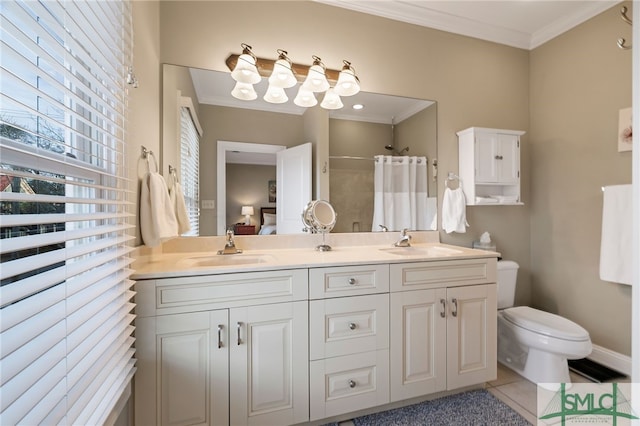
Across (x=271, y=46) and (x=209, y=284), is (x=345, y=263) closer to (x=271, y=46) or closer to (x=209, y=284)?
(x=209, y=284)

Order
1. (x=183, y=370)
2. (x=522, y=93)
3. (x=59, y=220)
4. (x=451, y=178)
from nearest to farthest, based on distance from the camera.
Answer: (x=59, y=220) < (x=183, y=370) < (x=451, y=178) < (x=522, y=93)

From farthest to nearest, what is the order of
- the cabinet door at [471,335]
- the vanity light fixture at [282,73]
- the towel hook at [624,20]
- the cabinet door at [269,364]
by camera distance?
the vanity light fixture at [282,73], the cabinet door at [471,335], the cabinet door at [269,364], the towel hook at [624,20]

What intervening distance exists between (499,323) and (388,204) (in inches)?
46.0

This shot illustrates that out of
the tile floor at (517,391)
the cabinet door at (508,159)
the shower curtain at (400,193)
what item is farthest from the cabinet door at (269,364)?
the cabinet door at (508,159)

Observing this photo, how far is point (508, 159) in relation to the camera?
2246mm

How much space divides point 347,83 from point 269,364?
5.63ft

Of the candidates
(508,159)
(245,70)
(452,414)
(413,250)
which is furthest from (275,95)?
(452,414)

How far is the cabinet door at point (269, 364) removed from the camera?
4.27 feet

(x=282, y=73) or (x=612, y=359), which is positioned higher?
(x=282, y=73)

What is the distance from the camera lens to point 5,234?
604mm

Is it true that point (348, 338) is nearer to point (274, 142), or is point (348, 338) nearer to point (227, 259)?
point (227, 259)

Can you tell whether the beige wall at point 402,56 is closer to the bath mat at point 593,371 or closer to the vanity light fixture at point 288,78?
the vanity light fixture at point 288,78

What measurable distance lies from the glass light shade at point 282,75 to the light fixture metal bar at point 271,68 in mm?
60
